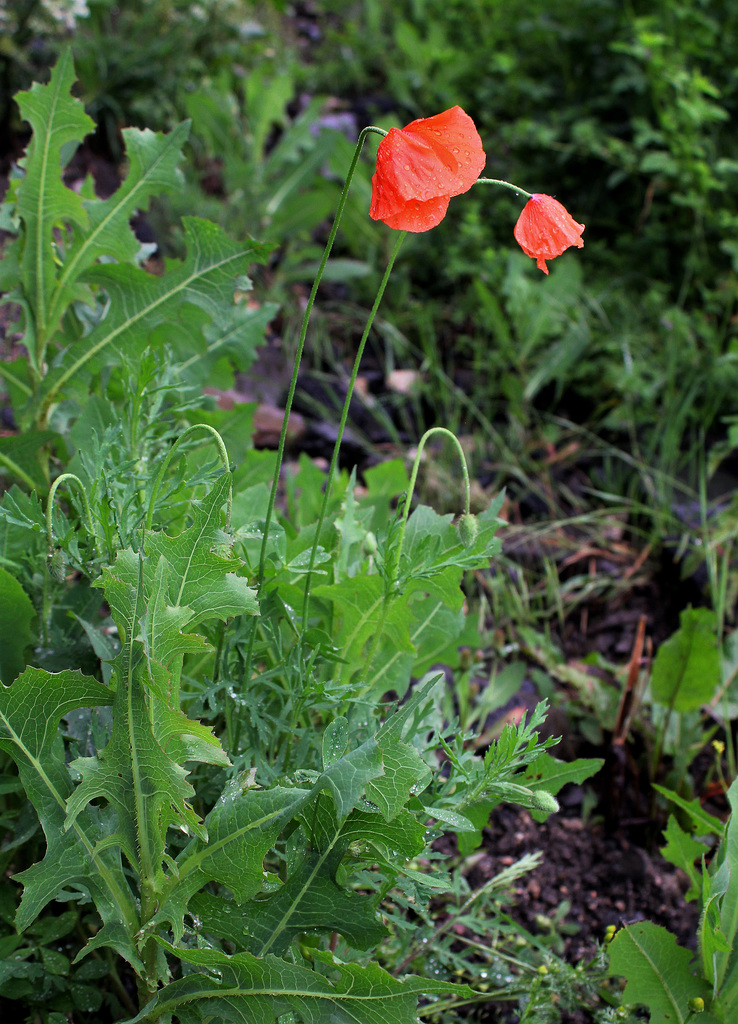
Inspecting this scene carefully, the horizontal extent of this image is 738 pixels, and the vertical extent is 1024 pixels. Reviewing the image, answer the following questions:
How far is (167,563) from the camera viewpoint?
1028 millimetres

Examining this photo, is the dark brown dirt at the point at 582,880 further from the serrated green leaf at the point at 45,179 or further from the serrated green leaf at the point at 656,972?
the serrated green leaf at the point at 45,179

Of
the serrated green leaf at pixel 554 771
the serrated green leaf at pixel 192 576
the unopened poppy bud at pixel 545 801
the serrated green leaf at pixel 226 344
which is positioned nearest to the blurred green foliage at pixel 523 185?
the serrated green leaf at pixel 226 344

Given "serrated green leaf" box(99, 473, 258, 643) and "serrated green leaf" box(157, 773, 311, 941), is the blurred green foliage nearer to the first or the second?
"serrated green leaf" box(99, 473, 258, 643)

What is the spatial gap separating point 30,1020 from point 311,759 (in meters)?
0.55

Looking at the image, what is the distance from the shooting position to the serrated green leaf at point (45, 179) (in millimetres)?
1513

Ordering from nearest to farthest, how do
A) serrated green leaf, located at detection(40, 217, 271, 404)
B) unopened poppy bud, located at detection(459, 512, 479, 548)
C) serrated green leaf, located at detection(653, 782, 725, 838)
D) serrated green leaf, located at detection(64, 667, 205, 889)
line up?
1. serrated green leaf, located at detection(64, 667, 205, 889)
2. unopened poppy bud, located at detection(459, 512, 479, 548)
3. serrated green leaf, located at detection(653, 782, 725, 838)
4. serrated green leaf, located at detection(40, 217, 271, 404)

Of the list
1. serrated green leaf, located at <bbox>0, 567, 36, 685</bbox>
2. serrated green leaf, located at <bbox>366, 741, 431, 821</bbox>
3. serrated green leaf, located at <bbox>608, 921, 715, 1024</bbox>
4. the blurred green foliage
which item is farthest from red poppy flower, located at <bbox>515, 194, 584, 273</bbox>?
the blurred green foliage

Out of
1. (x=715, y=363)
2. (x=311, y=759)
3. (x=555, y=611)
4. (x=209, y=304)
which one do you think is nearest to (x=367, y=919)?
(x=311, y=759)

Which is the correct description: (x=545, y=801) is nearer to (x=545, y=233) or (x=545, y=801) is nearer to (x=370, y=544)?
(x=370, y=544)

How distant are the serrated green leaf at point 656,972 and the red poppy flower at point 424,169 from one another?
113cm

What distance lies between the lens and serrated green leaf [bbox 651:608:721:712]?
188cm

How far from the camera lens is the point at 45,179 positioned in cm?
152

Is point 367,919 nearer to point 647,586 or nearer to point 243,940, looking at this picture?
point 243,940

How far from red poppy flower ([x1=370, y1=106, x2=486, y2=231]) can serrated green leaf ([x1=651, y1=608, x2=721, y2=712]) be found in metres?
1.27
